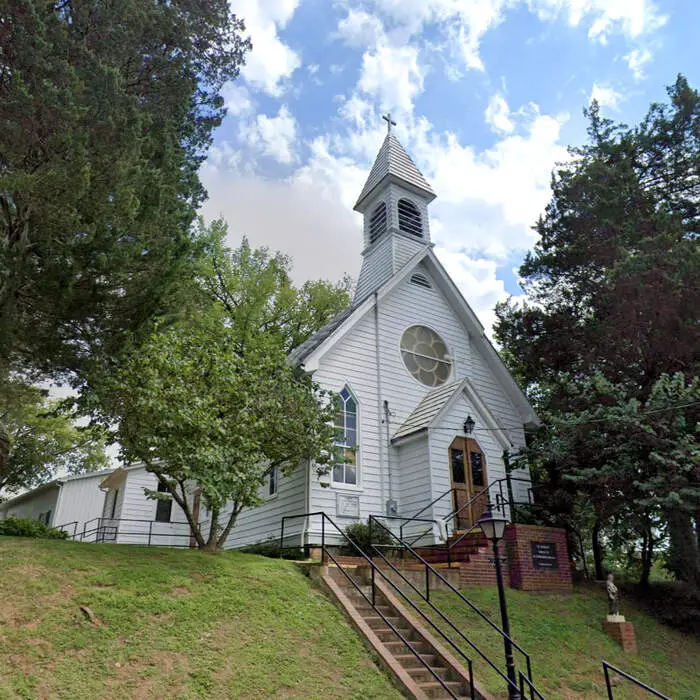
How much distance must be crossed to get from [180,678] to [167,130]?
385 inches

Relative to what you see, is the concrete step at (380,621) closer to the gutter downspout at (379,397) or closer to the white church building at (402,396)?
the white church building at (402,396)

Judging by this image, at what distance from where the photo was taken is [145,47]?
11.7m

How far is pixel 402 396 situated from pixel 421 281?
13.9 feet

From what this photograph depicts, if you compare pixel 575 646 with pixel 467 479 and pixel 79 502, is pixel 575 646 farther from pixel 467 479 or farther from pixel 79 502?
pixel 79 502

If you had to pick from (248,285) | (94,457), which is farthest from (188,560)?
(94,457)

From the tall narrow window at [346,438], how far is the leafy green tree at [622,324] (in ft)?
17.1

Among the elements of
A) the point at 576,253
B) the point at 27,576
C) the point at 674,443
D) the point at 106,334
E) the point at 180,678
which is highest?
the point at 576,253

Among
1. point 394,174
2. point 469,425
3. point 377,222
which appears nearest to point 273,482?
point 469,425

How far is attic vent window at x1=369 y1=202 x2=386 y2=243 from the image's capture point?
20422mm

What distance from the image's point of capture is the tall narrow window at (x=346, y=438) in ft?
47.5

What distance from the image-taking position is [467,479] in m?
15.3

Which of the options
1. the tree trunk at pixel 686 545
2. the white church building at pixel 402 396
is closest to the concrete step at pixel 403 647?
the white church building at pixel 402 396

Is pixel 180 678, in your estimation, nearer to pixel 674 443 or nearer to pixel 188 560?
pixel 188 560

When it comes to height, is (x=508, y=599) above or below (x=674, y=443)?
below
